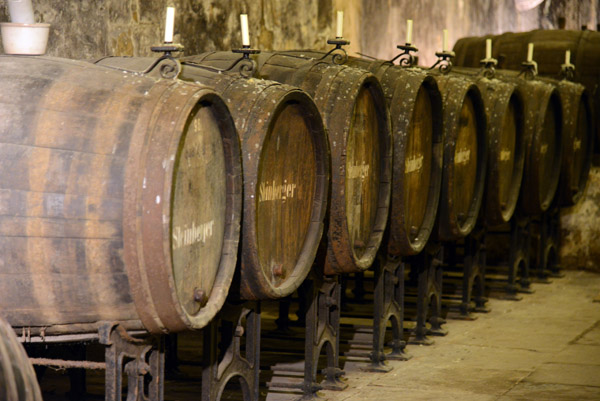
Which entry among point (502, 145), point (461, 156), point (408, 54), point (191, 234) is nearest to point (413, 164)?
point (408, 54)

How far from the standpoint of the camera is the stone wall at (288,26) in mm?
4844

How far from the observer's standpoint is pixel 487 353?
550cm

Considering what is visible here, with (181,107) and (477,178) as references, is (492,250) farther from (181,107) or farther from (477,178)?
(181,107)

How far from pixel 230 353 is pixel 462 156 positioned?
2.45 m

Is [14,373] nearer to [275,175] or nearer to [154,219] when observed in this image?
[154,219]

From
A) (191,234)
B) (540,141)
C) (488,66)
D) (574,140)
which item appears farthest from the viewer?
(574,140)

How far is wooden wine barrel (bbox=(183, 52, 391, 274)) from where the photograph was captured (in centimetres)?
431

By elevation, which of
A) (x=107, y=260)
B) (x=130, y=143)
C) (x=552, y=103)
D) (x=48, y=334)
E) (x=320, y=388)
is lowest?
(x=320, y=388)

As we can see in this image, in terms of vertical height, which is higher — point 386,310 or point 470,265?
point 470,265

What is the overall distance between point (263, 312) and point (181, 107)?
3.79 m

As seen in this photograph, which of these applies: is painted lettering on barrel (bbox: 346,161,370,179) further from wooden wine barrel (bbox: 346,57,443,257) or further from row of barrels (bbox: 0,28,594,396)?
wooden wine barrel (bbox: 346,57,443,257)

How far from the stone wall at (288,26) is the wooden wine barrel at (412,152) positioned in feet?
3.49

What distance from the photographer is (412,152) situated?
17.2 feet

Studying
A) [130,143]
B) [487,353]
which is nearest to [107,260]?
[130,143]
